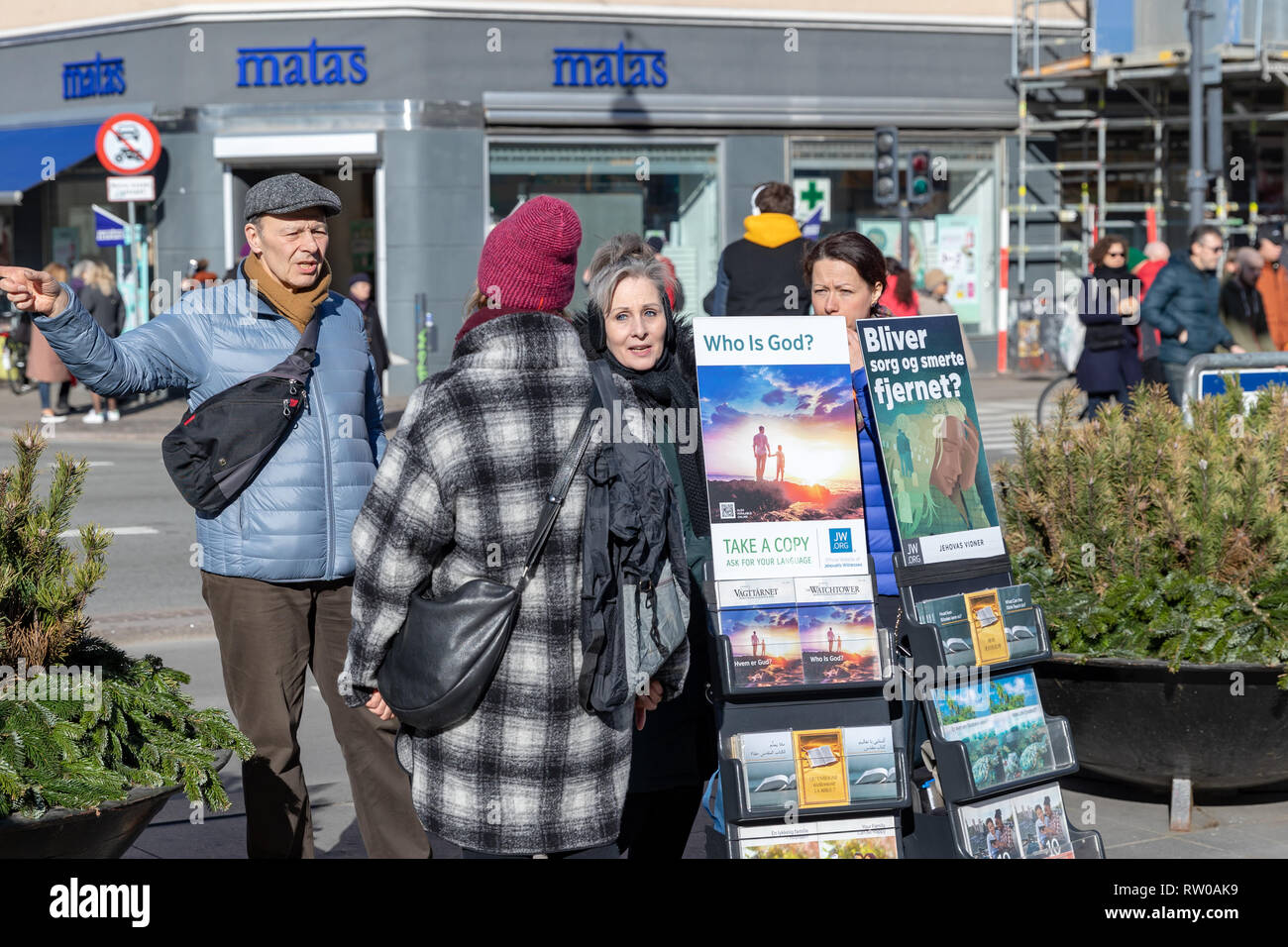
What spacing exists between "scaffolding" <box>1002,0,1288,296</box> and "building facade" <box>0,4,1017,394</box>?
1.44 ft

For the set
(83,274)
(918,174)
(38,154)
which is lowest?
(83,274)

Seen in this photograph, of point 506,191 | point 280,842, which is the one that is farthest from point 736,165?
point 280,842

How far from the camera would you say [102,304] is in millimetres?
18969

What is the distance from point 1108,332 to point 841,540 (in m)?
6.82

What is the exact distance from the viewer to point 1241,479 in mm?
5281

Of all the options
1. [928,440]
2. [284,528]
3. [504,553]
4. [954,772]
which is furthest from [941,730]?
[284,528]

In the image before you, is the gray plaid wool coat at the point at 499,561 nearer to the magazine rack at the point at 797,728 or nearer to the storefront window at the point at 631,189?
the magazine rack at the point at 797,728

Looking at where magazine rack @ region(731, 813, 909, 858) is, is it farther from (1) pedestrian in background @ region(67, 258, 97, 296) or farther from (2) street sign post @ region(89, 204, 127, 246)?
(2) street sign post @ region(89, 204, 127, 246)

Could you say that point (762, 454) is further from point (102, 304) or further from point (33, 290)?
point (102, 304)

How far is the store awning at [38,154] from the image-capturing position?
22219 mm

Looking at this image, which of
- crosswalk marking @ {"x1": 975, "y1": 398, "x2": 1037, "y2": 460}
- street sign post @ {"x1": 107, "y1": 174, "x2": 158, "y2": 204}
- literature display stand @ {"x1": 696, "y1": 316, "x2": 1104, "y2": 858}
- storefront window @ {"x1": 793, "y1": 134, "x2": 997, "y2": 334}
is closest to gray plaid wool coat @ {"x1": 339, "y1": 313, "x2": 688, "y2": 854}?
literature display stand @ {"x1": 696, "y1": 316, "x2": 1104, "y2": 858}
